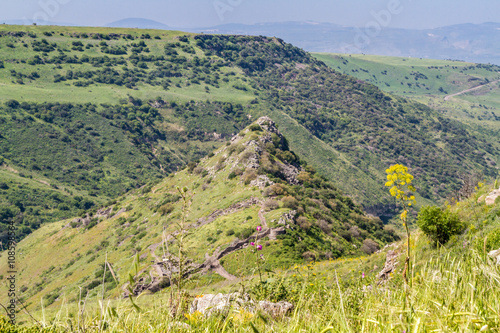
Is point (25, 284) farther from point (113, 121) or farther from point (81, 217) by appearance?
point (113, 121)

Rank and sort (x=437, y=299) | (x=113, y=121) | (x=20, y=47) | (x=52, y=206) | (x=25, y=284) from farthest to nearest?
(x=20, y=47) → (x=113, y=121) → (x=52, y=206) → (x=25, y=284) → (x=437, y=299)

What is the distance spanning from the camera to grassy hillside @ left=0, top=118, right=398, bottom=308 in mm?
33625

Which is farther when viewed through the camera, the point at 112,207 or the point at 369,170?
the point at 369,170

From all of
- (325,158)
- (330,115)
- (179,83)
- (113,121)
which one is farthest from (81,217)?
(330,115)

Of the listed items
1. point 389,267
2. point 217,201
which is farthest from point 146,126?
point 389,267

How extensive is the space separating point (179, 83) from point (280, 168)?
451 ft

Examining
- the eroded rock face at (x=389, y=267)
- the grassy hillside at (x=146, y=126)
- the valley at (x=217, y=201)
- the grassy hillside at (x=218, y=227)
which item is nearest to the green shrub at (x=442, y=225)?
the valley at (x=217, y=201)

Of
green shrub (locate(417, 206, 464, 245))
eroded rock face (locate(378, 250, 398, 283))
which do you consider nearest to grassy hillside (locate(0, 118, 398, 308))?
eroded rock face (locate(378, 250, 398, 283))

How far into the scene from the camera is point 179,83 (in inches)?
6993

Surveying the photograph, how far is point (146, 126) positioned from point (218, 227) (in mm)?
112618

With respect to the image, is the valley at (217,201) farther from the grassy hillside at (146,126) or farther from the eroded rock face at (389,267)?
the grassy hillside at (146,126)

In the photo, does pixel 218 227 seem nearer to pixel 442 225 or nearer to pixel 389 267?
pixel 389 267

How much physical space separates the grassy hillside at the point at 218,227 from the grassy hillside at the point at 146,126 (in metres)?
31.5

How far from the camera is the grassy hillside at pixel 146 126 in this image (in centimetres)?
10481
